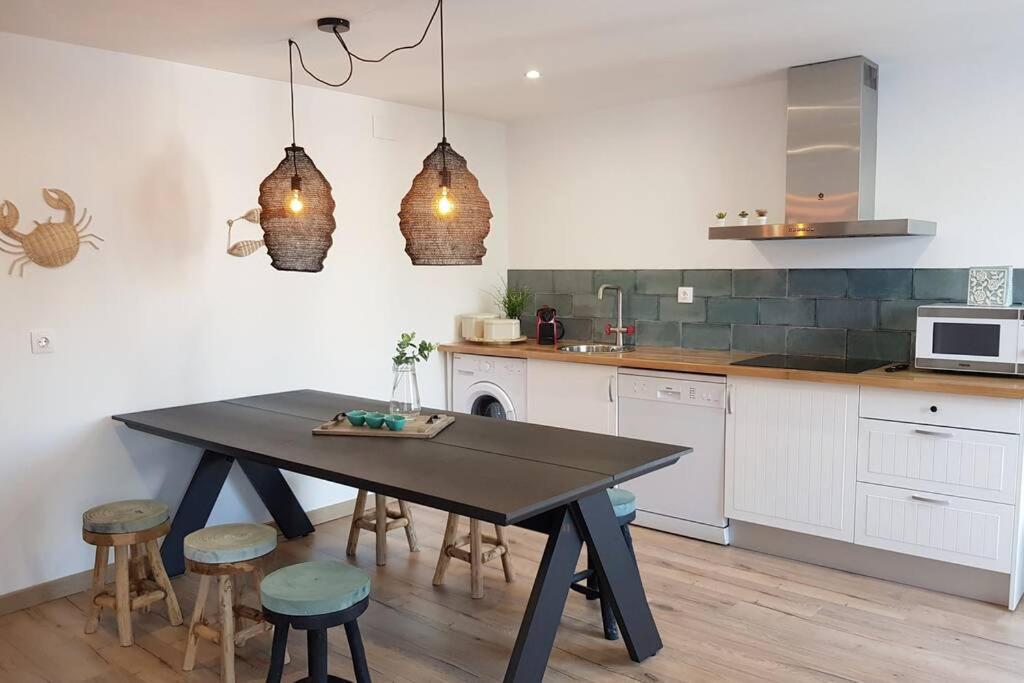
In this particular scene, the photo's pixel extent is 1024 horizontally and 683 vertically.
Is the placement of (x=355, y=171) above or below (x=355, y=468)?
above

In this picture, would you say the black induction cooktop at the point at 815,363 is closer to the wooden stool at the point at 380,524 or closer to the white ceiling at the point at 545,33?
the white ceiling at the point at 545,33

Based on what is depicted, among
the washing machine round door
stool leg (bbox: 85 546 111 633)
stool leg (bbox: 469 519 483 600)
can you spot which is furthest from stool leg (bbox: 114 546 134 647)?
the washing machine round door

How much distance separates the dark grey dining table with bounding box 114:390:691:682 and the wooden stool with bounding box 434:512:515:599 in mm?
522

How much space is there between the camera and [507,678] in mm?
2359

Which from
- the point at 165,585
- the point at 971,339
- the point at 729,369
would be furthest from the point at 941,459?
the point at 165,585

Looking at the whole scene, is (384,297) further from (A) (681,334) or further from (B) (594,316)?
(A) (681,334)

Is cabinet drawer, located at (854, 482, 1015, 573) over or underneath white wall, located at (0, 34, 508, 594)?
underneath

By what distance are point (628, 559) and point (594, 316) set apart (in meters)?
2.53

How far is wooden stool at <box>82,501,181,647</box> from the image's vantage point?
3053 mm

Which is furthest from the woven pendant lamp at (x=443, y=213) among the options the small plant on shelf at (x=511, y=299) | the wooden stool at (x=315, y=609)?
the small plant on shelf at (x=511, y=299)

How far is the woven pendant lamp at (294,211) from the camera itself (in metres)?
3.12

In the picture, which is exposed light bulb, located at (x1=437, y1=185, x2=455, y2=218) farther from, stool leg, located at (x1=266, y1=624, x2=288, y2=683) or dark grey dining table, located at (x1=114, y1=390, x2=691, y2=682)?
stool leg, located at (x1=266, y1=624, x2=288, y2=683)

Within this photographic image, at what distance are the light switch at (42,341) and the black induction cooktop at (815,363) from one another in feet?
10.1

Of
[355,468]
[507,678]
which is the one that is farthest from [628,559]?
[355,468]
